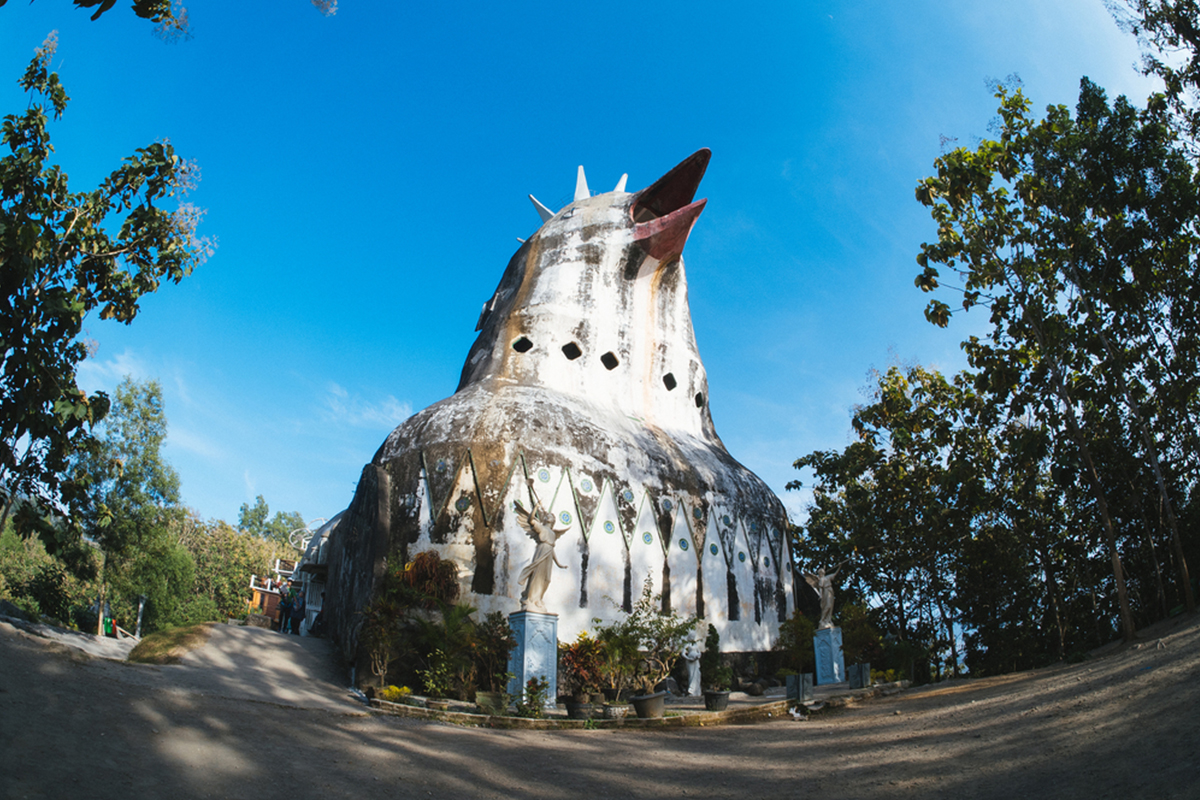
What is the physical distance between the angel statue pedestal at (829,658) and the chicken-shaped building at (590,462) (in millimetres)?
1295

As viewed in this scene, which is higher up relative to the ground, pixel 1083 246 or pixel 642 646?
pixel 1083 246

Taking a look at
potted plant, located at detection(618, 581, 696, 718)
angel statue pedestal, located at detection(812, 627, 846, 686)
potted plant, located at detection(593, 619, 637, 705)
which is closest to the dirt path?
potted plant, located at detection(593, 619, 637, 705)

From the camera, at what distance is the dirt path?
16.6 feet

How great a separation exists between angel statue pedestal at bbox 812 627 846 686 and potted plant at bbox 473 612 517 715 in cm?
678

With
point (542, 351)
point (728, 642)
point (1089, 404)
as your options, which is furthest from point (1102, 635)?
point (542, 351)

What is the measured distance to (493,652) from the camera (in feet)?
38.3

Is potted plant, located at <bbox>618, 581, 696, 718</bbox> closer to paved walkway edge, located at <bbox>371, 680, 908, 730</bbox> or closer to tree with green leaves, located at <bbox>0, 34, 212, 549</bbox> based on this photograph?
paved walkway edge, located at <bbox>371, 680, 908, 730</bbox>

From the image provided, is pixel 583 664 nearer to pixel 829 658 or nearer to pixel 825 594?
pixel 829 658

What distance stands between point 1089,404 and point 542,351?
1161 centimetres

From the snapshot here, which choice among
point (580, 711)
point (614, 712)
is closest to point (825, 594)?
point (614, 712)

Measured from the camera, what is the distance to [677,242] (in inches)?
755

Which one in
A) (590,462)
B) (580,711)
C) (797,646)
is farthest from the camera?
(797,646)

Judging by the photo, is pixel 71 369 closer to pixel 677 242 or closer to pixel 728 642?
pixel 728 642

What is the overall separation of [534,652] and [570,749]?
338cm
